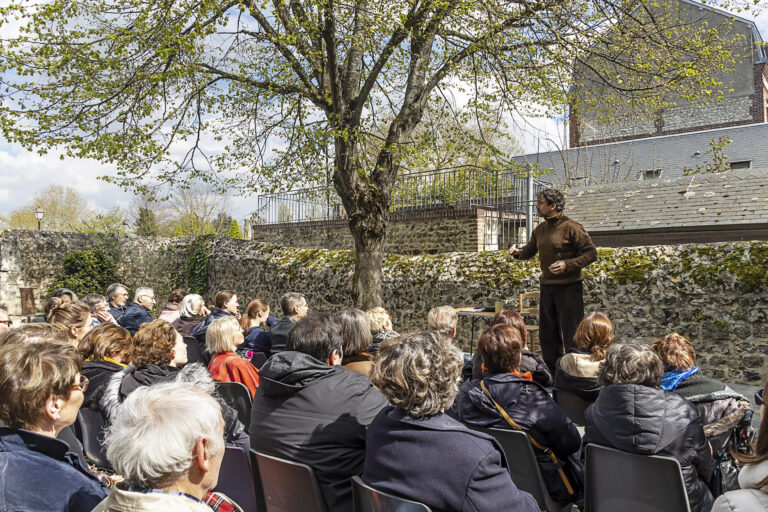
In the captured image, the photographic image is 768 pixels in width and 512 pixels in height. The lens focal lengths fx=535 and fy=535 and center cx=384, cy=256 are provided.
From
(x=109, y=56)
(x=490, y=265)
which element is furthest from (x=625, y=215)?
(x=109, y=56)

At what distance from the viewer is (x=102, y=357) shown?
3.36 metres

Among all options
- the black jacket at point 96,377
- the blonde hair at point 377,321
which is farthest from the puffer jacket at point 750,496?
the blonde hair at point 377,321

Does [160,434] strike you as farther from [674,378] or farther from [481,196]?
[481,196]

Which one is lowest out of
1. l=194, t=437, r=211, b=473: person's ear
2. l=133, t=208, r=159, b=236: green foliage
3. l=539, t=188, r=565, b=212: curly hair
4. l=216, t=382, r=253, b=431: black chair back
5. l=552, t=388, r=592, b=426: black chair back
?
l=552, t=388, r=592, b=426: black chair back

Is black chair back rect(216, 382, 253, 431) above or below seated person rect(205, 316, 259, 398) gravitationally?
below

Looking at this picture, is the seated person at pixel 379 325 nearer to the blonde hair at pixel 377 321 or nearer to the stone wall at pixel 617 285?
the blonde hair at pixel 377 321

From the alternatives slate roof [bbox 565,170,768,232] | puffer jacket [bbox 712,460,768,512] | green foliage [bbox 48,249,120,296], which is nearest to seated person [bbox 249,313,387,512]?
puffer jacket [bbox 712,460,768,512]

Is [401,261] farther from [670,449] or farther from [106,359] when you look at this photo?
[670,449]

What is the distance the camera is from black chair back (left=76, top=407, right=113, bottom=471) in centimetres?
330

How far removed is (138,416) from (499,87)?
8.00 metres

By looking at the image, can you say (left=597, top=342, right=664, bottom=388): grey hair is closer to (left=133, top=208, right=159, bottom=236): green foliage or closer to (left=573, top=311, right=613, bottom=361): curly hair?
(left=573, top=311, right=613, bottom=361): curly hair

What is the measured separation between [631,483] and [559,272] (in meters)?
3.23

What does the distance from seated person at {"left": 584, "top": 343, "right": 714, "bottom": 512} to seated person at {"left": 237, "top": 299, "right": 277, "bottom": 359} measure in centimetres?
333

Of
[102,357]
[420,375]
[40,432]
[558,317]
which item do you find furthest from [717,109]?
[40,432]
